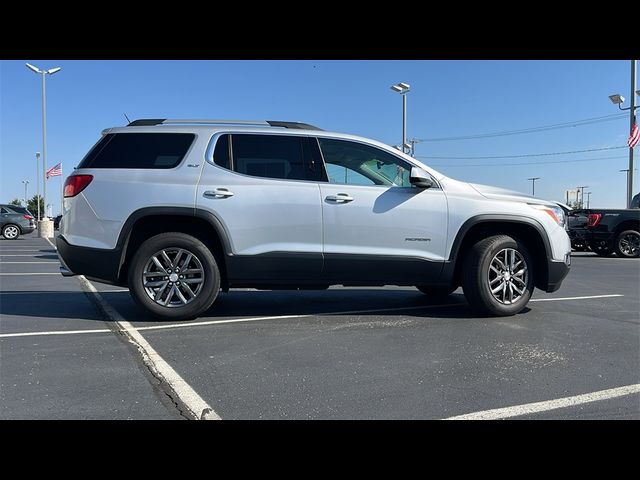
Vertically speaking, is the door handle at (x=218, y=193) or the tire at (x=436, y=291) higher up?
the door handle at (x=218, y=193)

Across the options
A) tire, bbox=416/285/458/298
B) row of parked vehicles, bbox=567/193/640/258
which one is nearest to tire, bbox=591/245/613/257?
row of parked vehicles, bbox=567/193/640/258

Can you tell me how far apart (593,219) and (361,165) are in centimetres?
1162

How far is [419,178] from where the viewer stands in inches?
198

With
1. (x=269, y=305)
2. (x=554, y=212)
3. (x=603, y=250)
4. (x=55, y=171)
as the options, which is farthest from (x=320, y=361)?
(x=55, y=171)

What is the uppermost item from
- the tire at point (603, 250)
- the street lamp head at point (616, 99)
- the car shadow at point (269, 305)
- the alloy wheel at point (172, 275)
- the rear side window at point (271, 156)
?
the street lamp head at point (616, 99)

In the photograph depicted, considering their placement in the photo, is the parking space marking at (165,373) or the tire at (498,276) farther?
the tire at (498,276)

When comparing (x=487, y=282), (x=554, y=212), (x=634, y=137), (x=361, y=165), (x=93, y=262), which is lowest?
(x=487, y=282)

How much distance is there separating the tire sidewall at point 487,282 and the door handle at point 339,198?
1.57m

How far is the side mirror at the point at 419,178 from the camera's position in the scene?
16.5 ft

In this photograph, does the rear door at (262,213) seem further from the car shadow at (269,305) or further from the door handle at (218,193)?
the car shadow at (269,305)

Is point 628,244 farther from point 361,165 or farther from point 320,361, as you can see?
point 320,361

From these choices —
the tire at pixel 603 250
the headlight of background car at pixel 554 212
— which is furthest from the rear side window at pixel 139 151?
the tire at pixel 603 250
